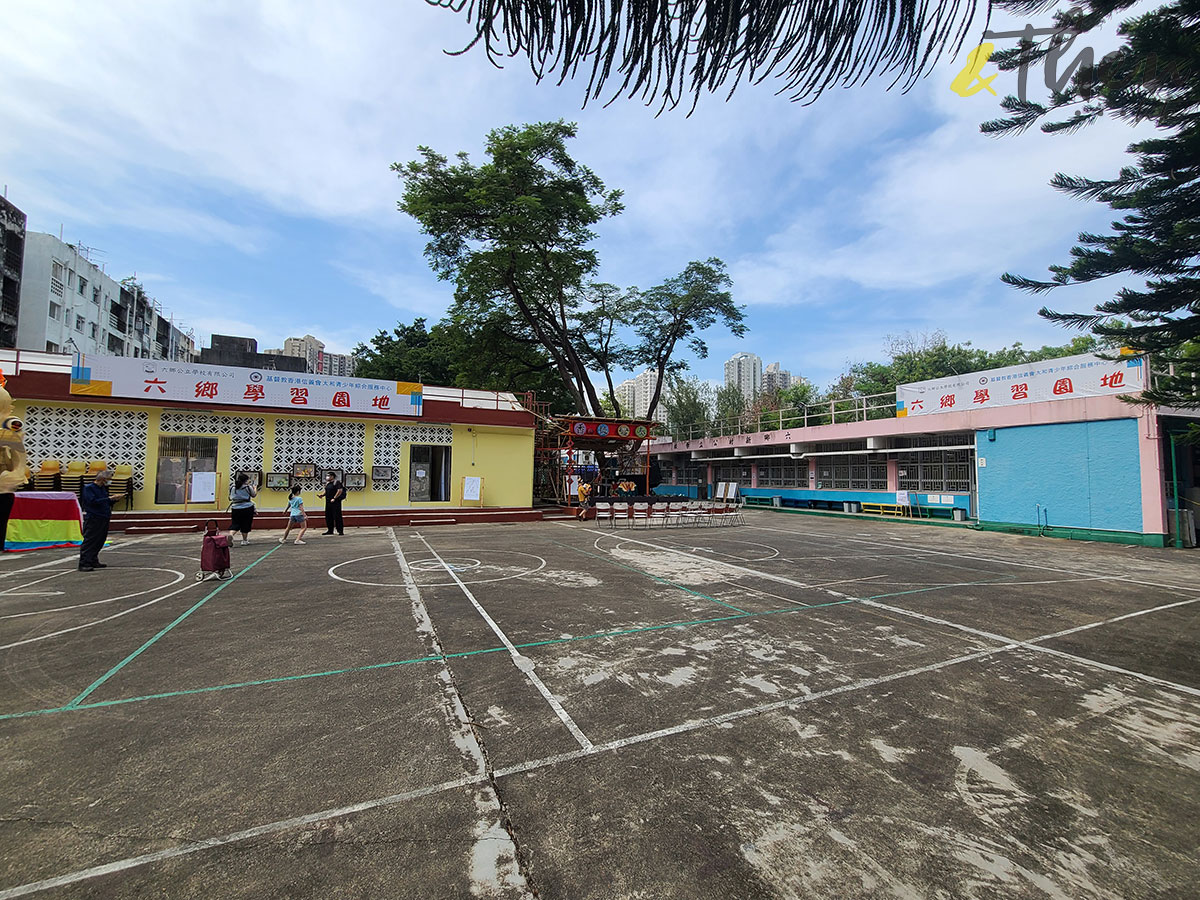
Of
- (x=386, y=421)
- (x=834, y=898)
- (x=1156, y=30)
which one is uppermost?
(x=1156, y=30)

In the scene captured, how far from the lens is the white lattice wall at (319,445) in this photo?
15.8 m

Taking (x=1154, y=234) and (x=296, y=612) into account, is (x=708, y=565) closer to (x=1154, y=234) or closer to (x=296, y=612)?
(x=296, y=612)

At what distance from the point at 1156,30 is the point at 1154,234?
555 cm

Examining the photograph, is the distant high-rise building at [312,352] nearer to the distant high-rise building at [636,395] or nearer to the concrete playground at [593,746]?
the distant high-rise building at [636,395]

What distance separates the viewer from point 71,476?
13320 millimetres

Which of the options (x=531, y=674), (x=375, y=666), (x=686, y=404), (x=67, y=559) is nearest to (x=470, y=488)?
(x=67, y=559)

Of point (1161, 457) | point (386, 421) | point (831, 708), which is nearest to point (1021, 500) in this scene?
point (1161, 457)

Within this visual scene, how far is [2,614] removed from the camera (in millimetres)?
5691

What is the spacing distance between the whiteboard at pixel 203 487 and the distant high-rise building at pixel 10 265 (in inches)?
1028

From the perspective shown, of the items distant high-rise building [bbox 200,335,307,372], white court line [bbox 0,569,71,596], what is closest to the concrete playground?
white court line [bbox 0,569,71,596]

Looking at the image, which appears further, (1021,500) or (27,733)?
(1021,500)

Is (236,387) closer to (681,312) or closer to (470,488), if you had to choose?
(470,488)

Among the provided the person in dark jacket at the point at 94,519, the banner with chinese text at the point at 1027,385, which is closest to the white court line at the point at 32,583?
the person in dark jacket at the point at 94,519

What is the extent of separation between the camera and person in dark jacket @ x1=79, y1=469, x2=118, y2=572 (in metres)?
7.86
